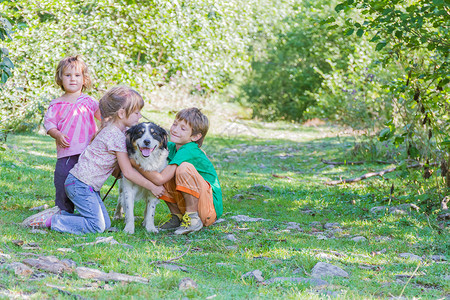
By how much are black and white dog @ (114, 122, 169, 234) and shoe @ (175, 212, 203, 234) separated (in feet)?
0.95

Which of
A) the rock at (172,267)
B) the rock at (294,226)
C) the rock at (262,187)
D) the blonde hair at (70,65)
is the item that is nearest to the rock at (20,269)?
the rock at (172,267)

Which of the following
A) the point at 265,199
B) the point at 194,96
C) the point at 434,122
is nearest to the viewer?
the point at 434,122

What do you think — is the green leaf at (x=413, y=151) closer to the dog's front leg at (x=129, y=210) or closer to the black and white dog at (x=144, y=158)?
the black and white dog at (x=144, y=158)

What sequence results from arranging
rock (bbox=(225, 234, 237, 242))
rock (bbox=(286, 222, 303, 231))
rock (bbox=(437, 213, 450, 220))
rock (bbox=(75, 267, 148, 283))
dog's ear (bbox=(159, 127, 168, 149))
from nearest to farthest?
1. rock (bbox=(75, 267, 148, 283))
2. rock (bbox=(225, 234, 237, 242))
3. dog's ear (bbox=(159, 127, 168, 149))
4. rock (bbox=(286, 222, 303, 231))
5. rock (bbox=(437, 213, 450, 220))

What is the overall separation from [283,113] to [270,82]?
75.2 inches

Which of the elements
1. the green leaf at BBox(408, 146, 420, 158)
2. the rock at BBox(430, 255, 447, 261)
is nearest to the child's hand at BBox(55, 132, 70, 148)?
the rock at BBox(430, 255, 447, 261)

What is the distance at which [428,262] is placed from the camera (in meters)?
4.22

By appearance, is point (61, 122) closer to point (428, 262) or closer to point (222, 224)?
point (222, 224)

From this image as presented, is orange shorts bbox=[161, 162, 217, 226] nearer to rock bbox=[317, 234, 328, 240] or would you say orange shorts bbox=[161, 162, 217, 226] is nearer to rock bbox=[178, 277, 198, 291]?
rock bbox=[317, 234, 328, 240]

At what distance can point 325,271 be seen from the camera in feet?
12.3

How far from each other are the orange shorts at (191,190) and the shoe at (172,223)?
0.13 m

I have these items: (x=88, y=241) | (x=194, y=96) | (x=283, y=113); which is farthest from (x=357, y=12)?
(x=88, y=241)

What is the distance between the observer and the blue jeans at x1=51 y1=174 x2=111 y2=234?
4766mm

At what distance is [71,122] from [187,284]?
2637 mm
